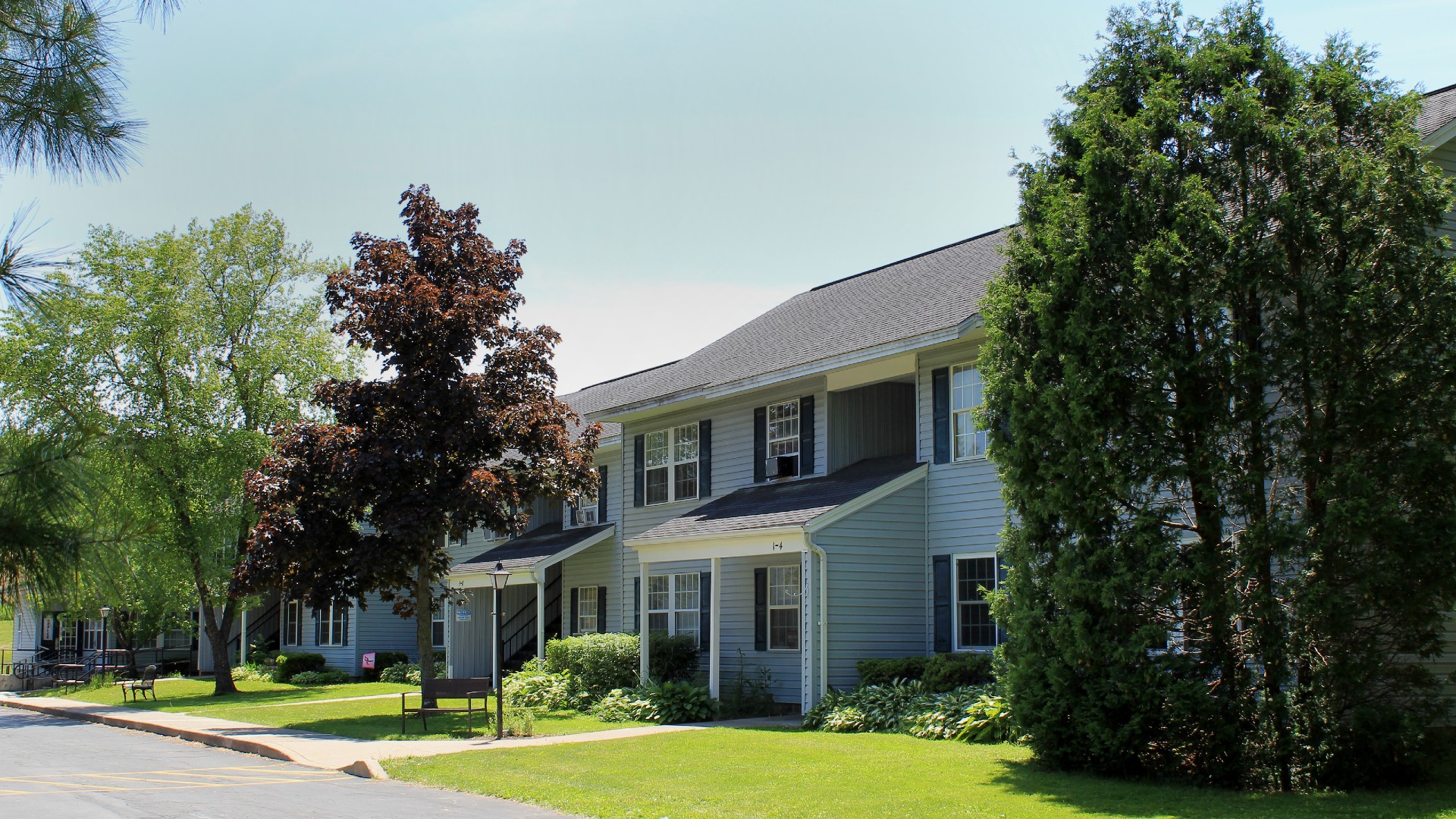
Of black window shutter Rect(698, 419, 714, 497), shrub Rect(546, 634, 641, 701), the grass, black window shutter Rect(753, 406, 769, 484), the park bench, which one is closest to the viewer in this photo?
the grass

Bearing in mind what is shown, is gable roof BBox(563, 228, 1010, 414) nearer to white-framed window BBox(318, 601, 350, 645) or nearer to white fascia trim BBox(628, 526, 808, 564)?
white fascia trim BBox(628, 526, 808, 564)

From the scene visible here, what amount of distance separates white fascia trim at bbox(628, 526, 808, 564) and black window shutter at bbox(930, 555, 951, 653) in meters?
2.27

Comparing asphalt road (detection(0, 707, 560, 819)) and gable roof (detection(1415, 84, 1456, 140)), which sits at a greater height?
gable roof (detection(1415, 84, 1456, 140))

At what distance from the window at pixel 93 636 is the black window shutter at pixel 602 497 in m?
26.0

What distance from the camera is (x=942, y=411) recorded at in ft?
62.4

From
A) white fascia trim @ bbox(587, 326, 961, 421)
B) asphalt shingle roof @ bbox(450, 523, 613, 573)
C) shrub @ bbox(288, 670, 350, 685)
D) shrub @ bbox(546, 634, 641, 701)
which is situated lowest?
shrub @ bbox(288, 670, 350, 685)

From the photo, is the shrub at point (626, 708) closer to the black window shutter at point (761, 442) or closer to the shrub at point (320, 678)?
the black window shutter at point (761, 442)

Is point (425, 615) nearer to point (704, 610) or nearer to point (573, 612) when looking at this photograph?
point (704, 610)

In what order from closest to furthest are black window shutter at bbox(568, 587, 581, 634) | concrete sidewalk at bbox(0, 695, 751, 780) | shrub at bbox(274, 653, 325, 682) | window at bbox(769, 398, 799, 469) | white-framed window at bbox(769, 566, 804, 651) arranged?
concrete sidewalk at bbox(0, 695, 751, 780) → white-framed window at bbox(769, 566, 804, 651) → window at bbox(769, 398, 799, 469) → black window shutter at bbox(568, 587, 581, 634) → shrub at bbox(274, 653, 325, 682)

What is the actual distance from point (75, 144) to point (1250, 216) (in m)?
10.1

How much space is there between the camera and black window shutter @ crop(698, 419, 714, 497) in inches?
954

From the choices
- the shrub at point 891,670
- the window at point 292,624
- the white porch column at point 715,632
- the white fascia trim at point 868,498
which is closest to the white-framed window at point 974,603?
the shrub at point 891,670

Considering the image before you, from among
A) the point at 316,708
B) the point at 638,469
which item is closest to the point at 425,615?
the point at 316,708

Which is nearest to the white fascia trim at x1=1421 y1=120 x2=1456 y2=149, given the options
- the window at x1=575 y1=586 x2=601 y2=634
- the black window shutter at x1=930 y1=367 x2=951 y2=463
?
the black window shutter at x1=930 y1=367 x2=951 y2=463
